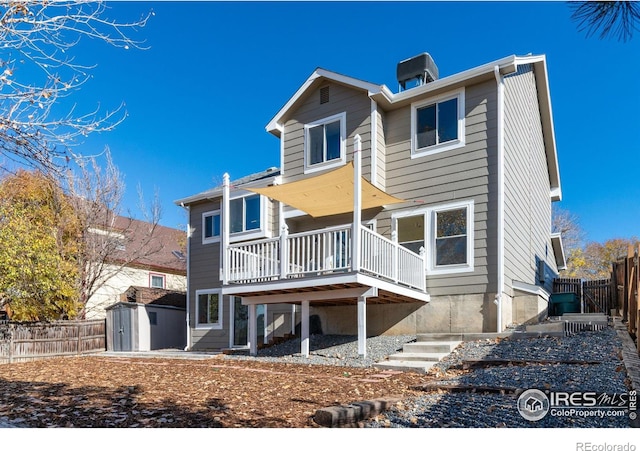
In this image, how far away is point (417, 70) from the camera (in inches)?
551

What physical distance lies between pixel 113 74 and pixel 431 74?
8135 millimetres

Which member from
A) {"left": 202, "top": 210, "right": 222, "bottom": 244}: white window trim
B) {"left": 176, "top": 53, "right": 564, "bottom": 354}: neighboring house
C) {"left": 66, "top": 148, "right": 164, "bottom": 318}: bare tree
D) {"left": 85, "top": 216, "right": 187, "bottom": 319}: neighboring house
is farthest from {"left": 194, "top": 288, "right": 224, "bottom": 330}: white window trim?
{"left": 85, "top": 216, "right": 187, "bottom": 319}: neighboring house

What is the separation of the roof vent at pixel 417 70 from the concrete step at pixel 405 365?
7942 millimetres

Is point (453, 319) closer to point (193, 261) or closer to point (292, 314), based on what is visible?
point (292, 314)

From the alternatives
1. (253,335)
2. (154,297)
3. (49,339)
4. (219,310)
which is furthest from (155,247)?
(253,335)

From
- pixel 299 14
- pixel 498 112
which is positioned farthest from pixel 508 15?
pixel 299 14

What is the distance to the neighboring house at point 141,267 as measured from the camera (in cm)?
2229

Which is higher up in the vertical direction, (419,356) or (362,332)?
(362,332)

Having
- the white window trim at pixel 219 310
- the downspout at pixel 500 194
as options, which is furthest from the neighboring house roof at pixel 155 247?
the downspout at pixel 500 194

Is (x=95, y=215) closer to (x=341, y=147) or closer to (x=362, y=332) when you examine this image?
(x=341, y=147)

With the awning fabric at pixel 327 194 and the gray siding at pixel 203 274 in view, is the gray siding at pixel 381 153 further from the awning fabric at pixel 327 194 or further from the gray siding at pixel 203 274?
the gray siding at pixel 203 274

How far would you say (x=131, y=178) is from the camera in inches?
795

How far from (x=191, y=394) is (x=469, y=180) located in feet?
25.9

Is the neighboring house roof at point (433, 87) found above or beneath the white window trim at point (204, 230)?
above
